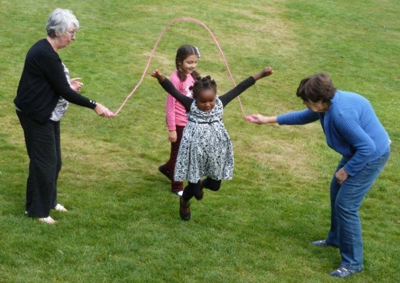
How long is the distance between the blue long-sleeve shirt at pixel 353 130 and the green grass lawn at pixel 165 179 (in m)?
1.12

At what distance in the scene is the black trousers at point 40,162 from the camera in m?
6.18

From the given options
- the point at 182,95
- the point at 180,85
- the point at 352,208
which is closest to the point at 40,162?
the point at 182,95

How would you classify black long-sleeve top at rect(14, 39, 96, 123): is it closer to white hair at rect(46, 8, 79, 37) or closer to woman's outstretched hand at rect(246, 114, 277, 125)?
white hair at rect(46, 8, 79, 37)

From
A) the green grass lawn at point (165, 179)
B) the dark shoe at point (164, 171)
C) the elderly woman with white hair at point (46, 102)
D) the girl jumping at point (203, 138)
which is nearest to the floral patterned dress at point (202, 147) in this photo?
the girl jumping at point (203, 138)

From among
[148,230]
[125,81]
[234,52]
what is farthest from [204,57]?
[148,230]

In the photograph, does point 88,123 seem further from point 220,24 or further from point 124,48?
point 220,24

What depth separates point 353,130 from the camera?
5289 millimetres

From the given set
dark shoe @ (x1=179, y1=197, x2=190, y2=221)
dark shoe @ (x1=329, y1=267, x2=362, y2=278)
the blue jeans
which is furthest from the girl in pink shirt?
dark shoe @ (x1=329, y1=267, x2=362, y2=278)

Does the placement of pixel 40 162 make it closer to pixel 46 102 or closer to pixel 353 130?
pixel 46 102

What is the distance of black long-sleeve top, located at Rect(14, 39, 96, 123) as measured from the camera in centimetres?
593

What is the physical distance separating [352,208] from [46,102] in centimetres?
294

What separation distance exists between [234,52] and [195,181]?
9689mm

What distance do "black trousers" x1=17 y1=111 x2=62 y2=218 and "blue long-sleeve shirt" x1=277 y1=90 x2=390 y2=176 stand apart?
2581 millimetres

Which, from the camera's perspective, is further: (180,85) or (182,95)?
(180,85)
